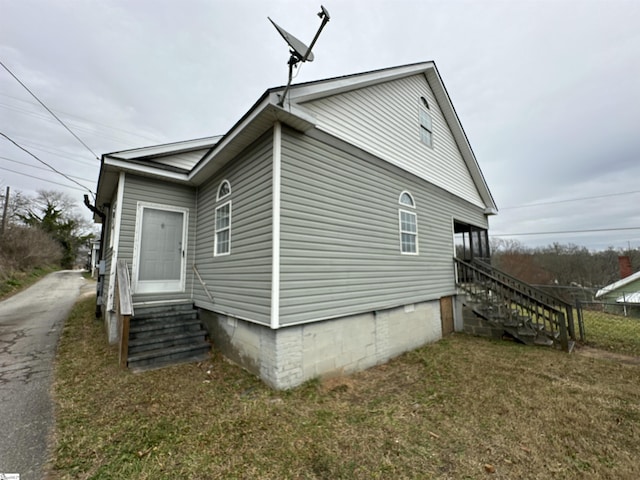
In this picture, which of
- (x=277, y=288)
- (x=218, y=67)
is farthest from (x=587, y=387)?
(x=218, y=67)

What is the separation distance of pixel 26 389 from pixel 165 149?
530 cm

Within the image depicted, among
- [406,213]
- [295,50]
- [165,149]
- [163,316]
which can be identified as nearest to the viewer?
[295,50]

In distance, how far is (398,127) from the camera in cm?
690

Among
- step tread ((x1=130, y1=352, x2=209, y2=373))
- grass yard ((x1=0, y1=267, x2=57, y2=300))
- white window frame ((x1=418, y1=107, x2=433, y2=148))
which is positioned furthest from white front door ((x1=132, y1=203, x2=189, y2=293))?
grass yard ((x1=0, y1=267, x2=57, y2=300))

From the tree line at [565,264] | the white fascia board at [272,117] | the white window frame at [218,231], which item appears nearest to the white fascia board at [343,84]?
the white fascia board at [272,117]

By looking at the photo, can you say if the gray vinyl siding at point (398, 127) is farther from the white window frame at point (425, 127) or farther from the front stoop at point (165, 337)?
the front stoop at point (165, 337)

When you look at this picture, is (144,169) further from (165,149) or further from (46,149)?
(46,149)

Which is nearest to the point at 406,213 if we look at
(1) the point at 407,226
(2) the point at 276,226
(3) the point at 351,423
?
(1) the point at 407,226

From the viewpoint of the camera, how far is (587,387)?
4125mm

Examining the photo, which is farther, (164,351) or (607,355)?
(607,355)

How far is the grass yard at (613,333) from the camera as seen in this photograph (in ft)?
20.8

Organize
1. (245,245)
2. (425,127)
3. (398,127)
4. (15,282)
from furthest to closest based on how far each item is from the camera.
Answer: (15,282) < (425,127) < (398,127) < (245,245)

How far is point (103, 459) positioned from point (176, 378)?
1.87 m

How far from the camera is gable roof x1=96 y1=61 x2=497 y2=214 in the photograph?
409 cm
